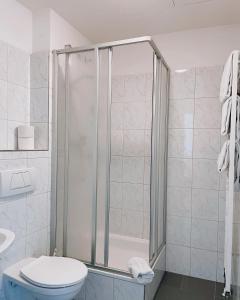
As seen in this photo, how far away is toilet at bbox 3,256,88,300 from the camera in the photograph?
4.83ft

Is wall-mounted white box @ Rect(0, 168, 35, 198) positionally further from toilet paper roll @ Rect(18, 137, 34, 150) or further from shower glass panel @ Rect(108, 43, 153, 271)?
shower glass panel @ Rect(108, 43, 153, 271)

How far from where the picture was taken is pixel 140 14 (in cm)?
214

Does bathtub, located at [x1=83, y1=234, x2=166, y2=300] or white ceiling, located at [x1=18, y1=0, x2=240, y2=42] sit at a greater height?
white ceiling, located at [x1=18, y1=0, x2=240, y2=42]

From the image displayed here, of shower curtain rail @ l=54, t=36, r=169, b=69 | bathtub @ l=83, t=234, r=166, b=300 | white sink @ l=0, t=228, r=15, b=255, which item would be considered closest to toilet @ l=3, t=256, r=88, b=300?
bathtub @ l=83, t=234, r=166, b=300

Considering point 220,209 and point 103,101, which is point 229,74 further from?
point 220,209

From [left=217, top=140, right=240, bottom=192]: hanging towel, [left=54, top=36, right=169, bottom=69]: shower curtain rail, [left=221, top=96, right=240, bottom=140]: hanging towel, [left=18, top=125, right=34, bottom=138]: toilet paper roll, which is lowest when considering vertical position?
[left=217, top=140, right=240, bottom=192]: hanging towel

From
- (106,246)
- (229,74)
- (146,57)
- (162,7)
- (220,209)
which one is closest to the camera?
(229,74)

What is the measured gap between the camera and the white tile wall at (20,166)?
1.73 m

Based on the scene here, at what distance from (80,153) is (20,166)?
48 centimetres

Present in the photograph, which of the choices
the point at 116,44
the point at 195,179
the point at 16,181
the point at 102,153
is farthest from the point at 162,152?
the point at 16,181

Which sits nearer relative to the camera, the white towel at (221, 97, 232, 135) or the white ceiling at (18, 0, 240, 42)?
the white towel at (221, 97, 232, 135)

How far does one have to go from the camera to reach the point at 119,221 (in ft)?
8.86

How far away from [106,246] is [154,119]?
1077mm

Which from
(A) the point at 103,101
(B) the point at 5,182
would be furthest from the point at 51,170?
(A) the point at 103,101
